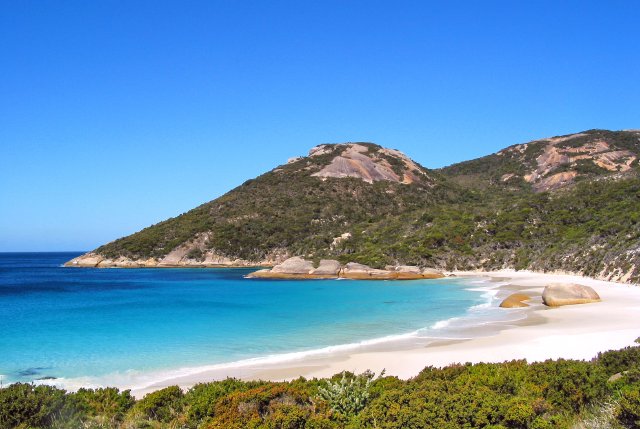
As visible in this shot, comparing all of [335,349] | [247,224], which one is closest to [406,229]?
[247,224]

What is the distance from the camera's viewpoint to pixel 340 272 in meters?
59.0

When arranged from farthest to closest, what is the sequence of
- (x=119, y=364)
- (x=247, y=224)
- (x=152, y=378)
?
(x=247, y=224) → (x=119, y=364) → (x=152, y=378)

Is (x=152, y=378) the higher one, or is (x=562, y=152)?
(x=562, y=152)

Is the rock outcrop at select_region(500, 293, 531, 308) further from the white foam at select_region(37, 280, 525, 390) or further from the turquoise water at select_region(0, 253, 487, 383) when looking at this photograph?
the white foam at select_region(37, 280, 525, 390)

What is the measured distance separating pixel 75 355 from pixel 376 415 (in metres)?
14.2

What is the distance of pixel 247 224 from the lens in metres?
91.6

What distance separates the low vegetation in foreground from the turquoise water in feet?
22.7

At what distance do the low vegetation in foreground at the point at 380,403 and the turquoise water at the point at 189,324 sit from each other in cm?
691

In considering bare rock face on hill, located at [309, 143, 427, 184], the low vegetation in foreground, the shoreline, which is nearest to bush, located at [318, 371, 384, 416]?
the low vegetation in foreground

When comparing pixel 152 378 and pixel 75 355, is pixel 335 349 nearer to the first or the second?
pixel 152 378

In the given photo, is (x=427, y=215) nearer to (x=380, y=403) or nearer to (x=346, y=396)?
(x=346, y=396)

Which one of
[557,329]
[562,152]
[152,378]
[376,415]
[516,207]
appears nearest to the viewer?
[376,415]

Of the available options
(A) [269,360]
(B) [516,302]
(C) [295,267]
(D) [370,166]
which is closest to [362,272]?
(C) [295,267]

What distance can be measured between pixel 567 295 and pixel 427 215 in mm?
48908
